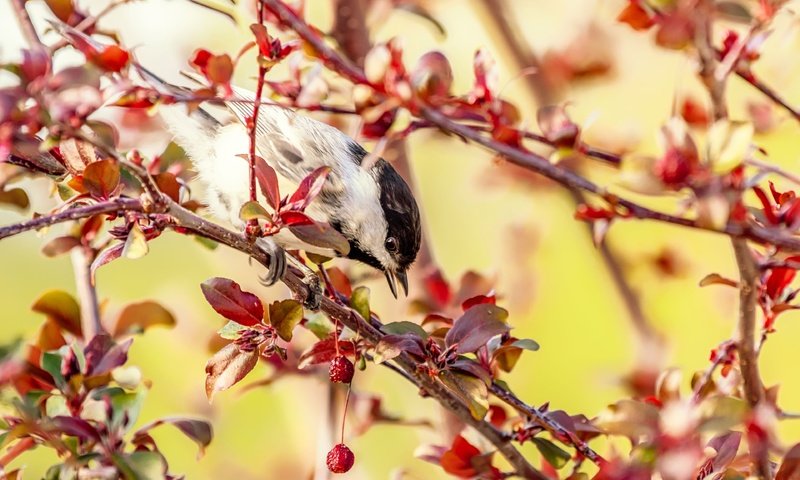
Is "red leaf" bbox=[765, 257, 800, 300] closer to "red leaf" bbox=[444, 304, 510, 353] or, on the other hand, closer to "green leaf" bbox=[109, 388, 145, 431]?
Result: "red leaf" bbox=[444, 304, 510, 353]

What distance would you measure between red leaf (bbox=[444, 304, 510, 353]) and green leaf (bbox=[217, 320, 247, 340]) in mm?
338

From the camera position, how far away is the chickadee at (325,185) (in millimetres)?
2408

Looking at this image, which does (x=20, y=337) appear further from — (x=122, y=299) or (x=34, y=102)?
(x=122, y=299)

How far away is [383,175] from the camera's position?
2.49 m

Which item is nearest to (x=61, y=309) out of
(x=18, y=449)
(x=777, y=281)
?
(x=18, y=449)

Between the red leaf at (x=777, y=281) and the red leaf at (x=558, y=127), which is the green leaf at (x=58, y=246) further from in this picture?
the red leaf at (x=777, y=281)

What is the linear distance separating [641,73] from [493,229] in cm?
84

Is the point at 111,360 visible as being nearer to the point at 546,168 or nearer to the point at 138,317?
the point at 138,317

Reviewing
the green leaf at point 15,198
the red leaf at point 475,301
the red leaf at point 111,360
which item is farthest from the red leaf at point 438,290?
the green leaf at point 15,198

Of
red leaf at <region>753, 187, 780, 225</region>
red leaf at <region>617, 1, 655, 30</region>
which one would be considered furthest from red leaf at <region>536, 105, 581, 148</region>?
red leaf at <region>753, 187, 780, 225</region>

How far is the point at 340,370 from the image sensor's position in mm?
1448

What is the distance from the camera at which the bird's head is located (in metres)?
2.40

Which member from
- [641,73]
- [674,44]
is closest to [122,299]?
[641,73]

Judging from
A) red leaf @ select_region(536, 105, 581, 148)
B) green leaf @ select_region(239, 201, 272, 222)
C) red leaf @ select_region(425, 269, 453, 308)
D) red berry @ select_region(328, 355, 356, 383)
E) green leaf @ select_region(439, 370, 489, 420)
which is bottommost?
red leaf @ select_region(425, 269, 453, 308)
